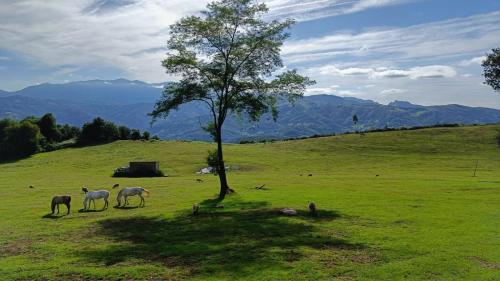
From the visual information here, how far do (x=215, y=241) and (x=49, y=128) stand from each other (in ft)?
433

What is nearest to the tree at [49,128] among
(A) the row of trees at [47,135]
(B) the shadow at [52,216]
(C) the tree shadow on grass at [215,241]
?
(A) the row of trees at [47,135]

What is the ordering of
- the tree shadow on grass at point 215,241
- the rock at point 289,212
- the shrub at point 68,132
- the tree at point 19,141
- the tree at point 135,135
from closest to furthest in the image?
the tree shadow on grass at point 215,241 → the rock at point 289,212 → the tree at point 19,141 → the tree at point 135,135 → the shrub at point 68,132

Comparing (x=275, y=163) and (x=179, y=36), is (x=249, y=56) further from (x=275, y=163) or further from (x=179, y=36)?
(x=275, y=163)

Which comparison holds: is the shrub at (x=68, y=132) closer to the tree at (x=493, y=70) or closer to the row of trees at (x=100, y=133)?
the row of trees at (x=100, y=133)

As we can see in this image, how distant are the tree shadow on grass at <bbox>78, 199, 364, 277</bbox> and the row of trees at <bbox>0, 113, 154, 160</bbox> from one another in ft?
335

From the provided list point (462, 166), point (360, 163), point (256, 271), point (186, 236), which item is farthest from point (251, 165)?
point (256, 271)

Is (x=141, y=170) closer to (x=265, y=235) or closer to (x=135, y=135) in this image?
(x=265, y=235)

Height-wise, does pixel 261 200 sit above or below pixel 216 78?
below

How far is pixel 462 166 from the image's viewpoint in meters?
87.7

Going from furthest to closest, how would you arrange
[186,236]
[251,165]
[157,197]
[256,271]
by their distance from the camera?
[251,165]
[157,197]
[186,236]
[256,271]

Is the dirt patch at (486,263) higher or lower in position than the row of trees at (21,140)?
lower

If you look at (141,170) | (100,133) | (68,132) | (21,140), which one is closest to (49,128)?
(68,132)

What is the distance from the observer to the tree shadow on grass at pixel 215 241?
2133cm

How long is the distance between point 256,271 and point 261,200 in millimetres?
22779
